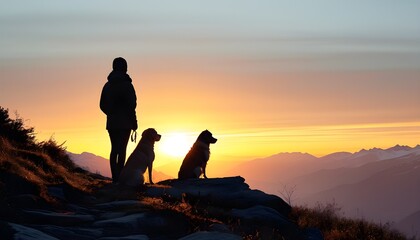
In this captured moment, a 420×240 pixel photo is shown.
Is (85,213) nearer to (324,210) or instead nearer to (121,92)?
(121,92)

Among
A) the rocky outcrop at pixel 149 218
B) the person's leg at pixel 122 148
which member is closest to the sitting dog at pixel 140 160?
the person's leg at pixel 122 148

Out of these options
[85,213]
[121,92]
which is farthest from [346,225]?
[85,213]

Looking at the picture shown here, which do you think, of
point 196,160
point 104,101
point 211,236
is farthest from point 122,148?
point 211,236

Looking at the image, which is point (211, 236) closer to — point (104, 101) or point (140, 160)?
point (140, 160)

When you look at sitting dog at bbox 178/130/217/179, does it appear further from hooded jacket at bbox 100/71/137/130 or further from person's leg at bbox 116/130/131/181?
hooded jacket at bbox 100/71/137/130

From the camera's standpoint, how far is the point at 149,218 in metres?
8.80

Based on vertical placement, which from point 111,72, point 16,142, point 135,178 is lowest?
point 135,178

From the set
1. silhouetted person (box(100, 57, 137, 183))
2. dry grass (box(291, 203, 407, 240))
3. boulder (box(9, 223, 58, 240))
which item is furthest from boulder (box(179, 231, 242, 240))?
silhouetted person (box(100, 57, 137, 183))

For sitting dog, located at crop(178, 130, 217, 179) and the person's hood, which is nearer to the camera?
the person's hood

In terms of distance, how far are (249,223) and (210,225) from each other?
200cm

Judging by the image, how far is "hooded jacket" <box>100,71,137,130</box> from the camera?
554 inches

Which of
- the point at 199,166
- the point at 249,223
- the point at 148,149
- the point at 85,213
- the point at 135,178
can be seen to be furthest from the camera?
the point at 199,166

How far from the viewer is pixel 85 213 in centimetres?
975

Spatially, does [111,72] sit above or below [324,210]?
above
